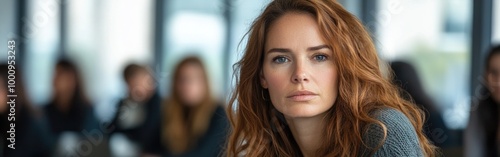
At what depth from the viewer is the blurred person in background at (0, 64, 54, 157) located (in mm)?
3695

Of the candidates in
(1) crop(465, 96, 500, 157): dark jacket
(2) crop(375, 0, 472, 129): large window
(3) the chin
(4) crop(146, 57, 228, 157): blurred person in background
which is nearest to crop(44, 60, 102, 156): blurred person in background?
(4) crop(146, 57, 228, 157): blurred person in background

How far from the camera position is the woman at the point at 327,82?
1.41 meters

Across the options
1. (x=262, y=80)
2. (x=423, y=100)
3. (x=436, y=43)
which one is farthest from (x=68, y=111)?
(x=262, y=80)

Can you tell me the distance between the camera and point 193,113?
12.9 feet

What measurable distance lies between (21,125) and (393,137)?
109 inches

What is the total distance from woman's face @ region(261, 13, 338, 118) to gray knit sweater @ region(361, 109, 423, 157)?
4.9 inches

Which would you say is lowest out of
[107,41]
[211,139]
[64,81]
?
[211,139]

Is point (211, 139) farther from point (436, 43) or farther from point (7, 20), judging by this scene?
point (436, 43)

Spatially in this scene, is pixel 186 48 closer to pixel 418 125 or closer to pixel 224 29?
pixel 224 29

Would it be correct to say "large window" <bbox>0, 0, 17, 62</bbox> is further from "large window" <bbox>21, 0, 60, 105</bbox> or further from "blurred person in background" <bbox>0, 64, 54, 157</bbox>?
"blurred person in background" <bbox>0, 64, 54, 157</bbox>

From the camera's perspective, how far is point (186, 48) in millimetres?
3938

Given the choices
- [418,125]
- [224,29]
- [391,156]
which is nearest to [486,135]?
[224,29]

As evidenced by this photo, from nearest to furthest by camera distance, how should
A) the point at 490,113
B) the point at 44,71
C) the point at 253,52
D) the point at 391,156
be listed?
the point at 391,156 < the point at 253,52 < the point at 44,71 < the point at 490,113

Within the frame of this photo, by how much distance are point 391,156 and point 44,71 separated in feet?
9.07
